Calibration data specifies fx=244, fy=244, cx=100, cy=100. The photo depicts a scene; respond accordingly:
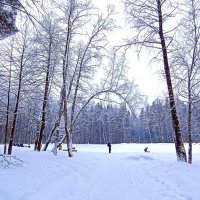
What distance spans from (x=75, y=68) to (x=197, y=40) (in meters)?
9.21

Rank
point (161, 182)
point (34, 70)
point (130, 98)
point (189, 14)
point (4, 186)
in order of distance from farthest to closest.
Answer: point (130, 98)
point (34, 70)
point (189, 14)
point (161, 182)
point (4, 186)

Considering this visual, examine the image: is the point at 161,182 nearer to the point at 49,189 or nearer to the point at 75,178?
the point at 75,178

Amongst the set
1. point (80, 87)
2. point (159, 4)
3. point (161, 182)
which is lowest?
point (161, 182)

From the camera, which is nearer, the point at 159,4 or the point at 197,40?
the point at 159,4

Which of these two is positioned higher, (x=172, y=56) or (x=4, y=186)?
(x=172, y=56)

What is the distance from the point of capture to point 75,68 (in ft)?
63.4

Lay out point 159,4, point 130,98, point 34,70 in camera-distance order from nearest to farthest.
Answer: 1. point 159,4
2. point 34,70
3. point 130,98

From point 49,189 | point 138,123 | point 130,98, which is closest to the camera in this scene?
point 49,189

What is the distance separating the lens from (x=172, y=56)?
46.9 feet

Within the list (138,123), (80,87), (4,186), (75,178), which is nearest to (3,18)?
(4,186)

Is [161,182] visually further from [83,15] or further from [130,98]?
[83,15]

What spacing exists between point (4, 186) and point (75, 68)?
14.3m

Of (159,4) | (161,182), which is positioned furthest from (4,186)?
(159,4)

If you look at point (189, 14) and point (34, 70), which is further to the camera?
point (34, 70)
